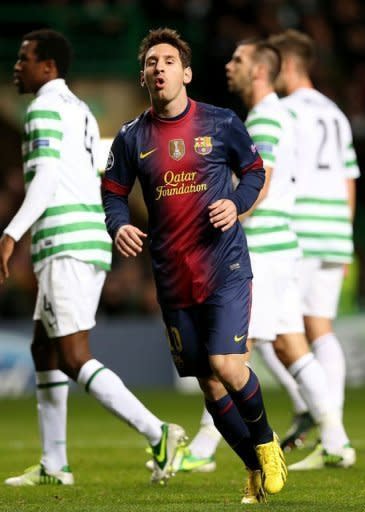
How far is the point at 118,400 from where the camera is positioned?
723 cm

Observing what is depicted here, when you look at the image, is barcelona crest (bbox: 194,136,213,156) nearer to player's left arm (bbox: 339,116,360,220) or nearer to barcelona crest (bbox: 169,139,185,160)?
barcelona crest (bbox: 169,139,185,160)

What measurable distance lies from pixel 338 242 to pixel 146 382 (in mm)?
6931

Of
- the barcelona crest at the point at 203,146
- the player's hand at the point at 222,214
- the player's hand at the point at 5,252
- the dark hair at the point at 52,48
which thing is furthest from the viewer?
the dark hair at the point at 52,48

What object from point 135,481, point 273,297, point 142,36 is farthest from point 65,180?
point 142,36

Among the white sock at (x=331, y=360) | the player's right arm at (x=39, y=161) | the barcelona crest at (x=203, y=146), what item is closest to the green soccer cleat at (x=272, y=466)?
the barcelona crest at (x=203, y=146)

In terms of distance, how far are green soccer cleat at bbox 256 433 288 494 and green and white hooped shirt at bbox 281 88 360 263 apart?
2.75m

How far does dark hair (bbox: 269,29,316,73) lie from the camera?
8.98 m

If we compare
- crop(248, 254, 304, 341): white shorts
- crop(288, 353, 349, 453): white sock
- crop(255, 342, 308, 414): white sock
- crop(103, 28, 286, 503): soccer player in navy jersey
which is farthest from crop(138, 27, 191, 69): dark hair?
crop(255, 342, 308, 414): white sock

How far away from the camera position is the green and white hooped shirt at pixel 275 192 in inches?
310

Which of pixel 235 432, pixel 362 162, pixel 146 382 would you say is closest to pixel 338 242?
pixel 235 432

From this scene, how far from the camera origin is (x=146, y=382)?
1555 centimetres

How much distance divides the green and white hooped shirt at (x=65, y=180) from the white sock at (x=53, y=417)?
0.60 meters

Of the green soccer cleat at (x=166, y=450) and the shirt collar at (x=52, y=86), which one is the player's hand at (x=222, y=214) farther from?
the shirt collar at (x=52, y=86)

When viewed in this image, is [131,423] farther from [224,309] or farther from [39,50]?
[39,50]
